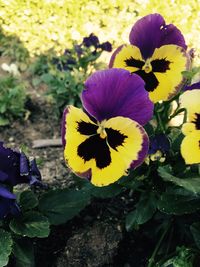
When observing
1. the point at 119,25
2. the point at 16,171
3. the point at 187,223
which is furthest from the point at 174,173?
the point at 119,25

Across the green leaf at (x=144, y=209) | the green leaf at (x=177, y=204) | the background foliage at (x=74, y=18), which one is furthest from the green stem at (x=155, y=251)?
the background foliage at (x=74, y=18)

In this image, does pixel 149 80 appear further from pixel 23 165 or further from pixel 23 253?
pixel 23 253

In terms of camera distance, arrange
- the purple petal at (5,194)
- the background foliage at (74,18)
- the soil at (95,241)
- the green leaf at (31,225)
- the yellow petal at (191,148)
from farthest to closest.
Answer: the background foliage at (74,18) → the soil at (95,241) → the green leaf at (31,225) → the purple petal at (5,194) → the yellow petal at (191,148)

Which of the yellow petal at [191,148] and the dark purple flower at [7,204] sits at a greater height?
the yellow petal at [191,148]

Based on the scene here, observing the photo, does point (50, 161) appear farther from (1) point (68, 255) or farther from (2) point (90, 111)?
(2) point (90, 111)

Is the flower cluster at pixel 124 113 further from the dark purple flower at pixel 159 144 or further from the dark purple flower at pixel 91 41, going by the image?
the dark purple flower at pixel 91 41

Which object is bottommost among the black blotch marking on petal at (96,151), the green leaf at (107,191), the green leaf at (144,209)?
the green leaf at (144,209)

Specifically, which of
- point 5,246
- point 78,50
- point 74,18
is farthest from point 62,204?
point 74,18

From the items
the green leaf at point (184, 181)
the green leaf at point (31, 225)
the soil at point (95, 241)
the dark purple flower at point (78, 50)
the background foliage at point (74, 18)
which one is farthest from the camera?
the background foliage at point (74, 18)
